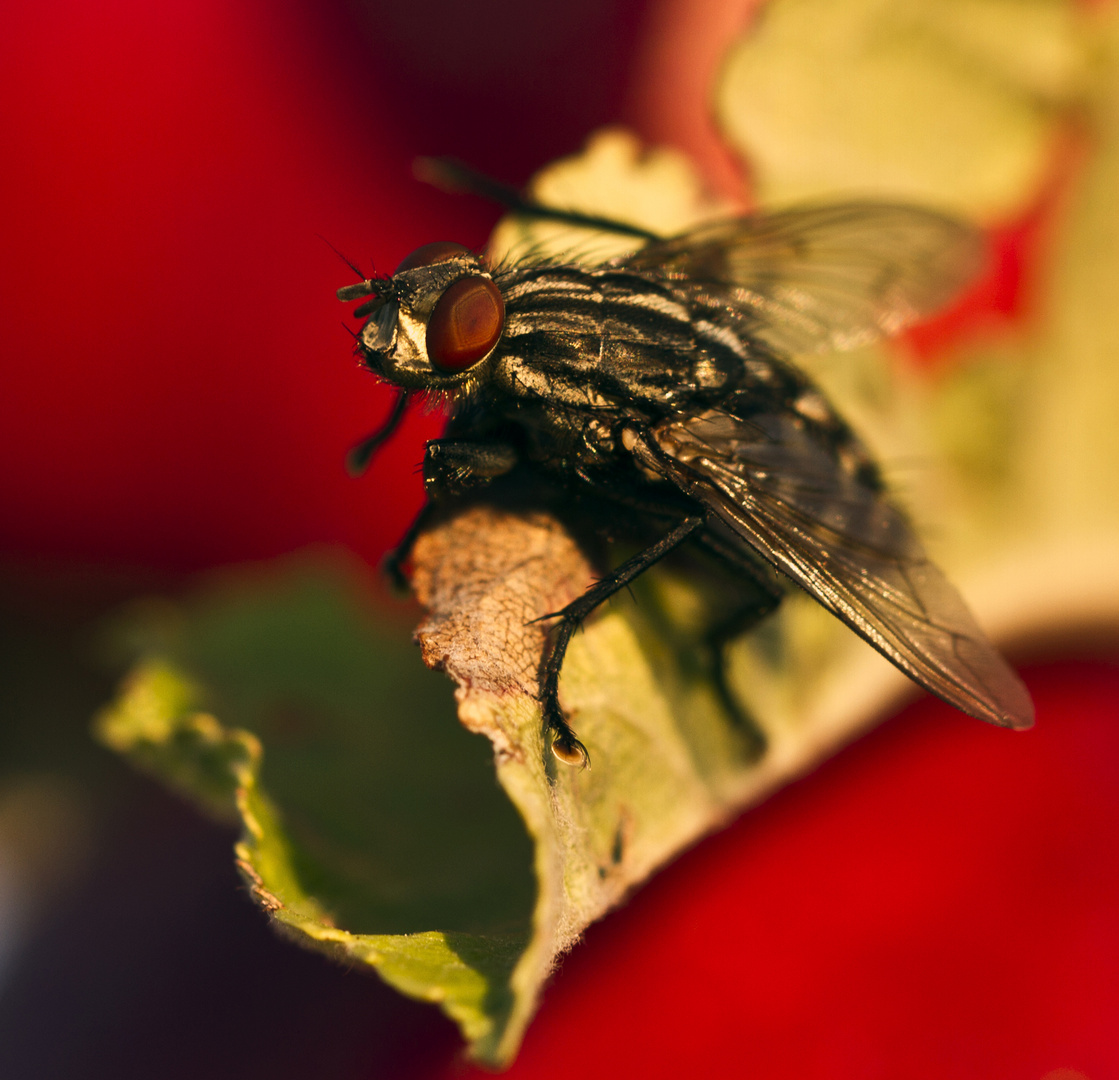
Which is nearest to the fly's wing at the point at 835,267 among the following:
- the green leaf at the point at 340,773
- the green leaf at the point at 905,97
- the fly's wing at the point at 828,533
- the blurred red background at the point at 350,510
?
the green leaf at the point at 905,97

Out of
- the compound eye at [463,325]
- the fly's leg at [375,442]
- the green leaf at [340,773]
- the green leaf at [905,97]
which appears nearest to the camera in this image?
the green leaf at [340,773]

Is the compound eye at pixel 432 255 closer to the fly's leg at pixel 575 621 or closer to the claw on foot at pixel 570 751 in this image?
the fly's leg at pixel 575 621

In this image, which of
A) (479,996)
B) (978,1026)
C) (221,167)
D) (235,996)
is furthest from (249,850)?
(221,167)

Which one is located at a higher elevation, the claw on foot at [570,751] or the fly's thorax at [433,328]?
the fly's thorax at [433,328]

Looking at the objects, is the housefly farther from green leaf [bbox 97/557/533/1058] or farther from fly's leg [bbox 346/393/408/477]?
green leaf [bbox 97/557/533/1058]

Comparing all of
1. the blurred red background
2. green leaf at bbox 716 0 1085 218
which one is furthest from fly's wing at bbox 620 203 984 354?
the blurred red background

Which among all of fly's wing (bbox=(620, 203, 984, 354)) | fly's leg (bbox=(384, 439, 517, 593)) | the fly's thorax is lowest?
fly's leg (bbox=(384, 439, 517, 593))

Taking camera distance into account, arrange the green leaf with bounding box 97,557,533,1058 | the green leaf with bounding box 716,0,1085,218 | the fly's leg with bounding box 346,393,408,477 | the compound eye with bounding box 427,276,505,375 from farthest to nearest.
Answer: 1. the green leaf with bounding box 716,0,1085,218
2. the fly's leg with bounding box 346,393,408,477
3. the compound eye with bounding box 427,276,505,375
4. the green leaf with bounding box 97,557,533,1058

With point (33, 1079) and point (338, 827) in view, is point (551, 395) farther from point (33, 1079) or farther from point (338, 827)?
point (33, 1079)

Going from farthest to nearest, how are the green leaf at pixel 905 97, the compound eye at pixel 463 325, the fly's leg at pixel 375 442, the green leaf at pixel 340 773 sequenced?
the green leaf at pixel 905 97 < the fly's leg at pixel 375 442 < the compound eye at pixel 463 325 < the green leaf at pixel 340 773
